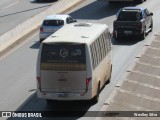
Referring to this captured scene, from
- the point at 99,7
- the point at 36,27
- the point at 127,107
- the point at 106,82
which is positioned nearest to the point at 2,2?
the point at 99,7

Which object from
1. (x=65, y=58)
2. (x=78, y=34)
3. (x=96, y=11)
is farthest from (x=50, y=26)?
(x=65, y=58)

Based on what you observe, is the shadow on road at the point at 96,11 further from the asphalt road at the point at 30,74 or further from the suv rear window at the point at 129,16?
the suv rear window at the point at 129,16

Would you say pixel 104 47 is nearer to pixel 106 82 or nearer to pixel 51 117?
pixel 106 82

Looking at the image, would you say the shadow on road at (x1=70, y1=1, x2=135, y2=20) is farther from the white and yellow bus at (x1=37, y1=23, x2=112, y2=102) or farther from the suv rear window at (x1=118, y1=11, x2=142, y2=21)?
the white and yellow bus at (x1=37, y1=23, x2=112, y2=102)

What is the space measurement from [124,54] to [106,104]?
30.1 feet

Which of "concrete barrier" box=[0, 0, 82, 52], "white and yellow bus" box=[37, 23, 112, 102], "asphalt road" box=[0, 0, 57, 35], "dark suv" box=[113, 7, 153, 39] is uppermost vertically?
"white and yellow bus" box=[37, 23, 112, 102]

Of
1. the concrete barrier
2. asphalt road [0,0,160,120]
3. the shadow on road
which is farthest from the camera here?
the shadow on road

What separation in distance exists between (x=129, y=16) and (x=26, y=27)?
24.3ft

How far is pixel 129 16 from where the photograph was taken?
33031mm

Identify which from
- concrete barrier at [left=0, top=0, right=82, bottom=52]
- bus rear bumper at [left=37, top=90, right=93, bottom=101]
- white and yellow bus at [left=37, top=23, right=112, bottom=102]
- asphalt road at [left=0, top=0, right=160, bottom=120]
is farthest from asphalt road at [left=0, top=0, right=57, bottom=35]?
bus rear bumper at [left=37, top=90, right=93, bottom=101]

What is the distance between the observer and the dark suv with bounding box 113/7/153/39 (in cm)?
3247

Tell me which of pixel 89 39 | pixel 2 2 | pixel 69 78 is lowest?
pixel 2 2

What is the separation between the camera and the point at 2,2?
52.4m

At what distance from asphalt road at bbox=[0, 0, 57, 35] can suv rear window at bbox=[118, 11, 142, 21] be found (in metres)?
9.25
